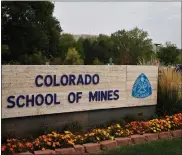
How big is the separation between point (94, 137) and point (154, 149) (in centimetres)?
102

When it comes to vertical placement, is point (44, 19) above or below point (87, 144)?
above

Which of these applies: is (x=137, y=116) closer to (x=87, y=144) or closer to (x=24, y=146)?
(x=87, y=144)

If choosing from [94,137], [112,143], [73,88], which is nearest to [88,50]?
[73,88]

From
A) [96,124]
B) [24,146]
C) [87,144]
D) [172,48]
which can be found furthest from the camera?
[172,48]

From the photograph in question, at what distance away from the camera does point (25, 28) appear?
38156 millimetres

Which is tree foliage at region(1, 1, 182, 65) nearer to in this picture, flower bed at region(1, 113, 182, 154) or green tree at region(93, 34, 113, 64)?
green tree at region(93, 34, 113, 64)

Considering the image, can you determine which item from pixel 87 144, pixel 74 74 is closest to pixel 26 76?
pixel 74 74

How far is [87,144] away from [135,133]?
1271 mm

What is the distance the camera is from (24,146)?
221 inches

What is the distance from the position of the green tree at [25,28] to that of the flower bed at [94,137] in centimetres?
2963

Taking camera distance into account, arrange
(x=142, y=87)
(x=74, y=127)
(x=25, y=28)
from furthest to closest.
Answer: (x=25, y=28)
(x=142, y=87)
(x=74, y=127)

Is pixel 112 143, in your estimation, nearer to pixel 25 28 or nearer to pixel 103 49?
pixel 25 28

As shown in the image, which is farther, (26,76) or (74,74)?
(74,74)

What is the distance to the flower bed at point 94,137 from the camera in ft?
18.5
